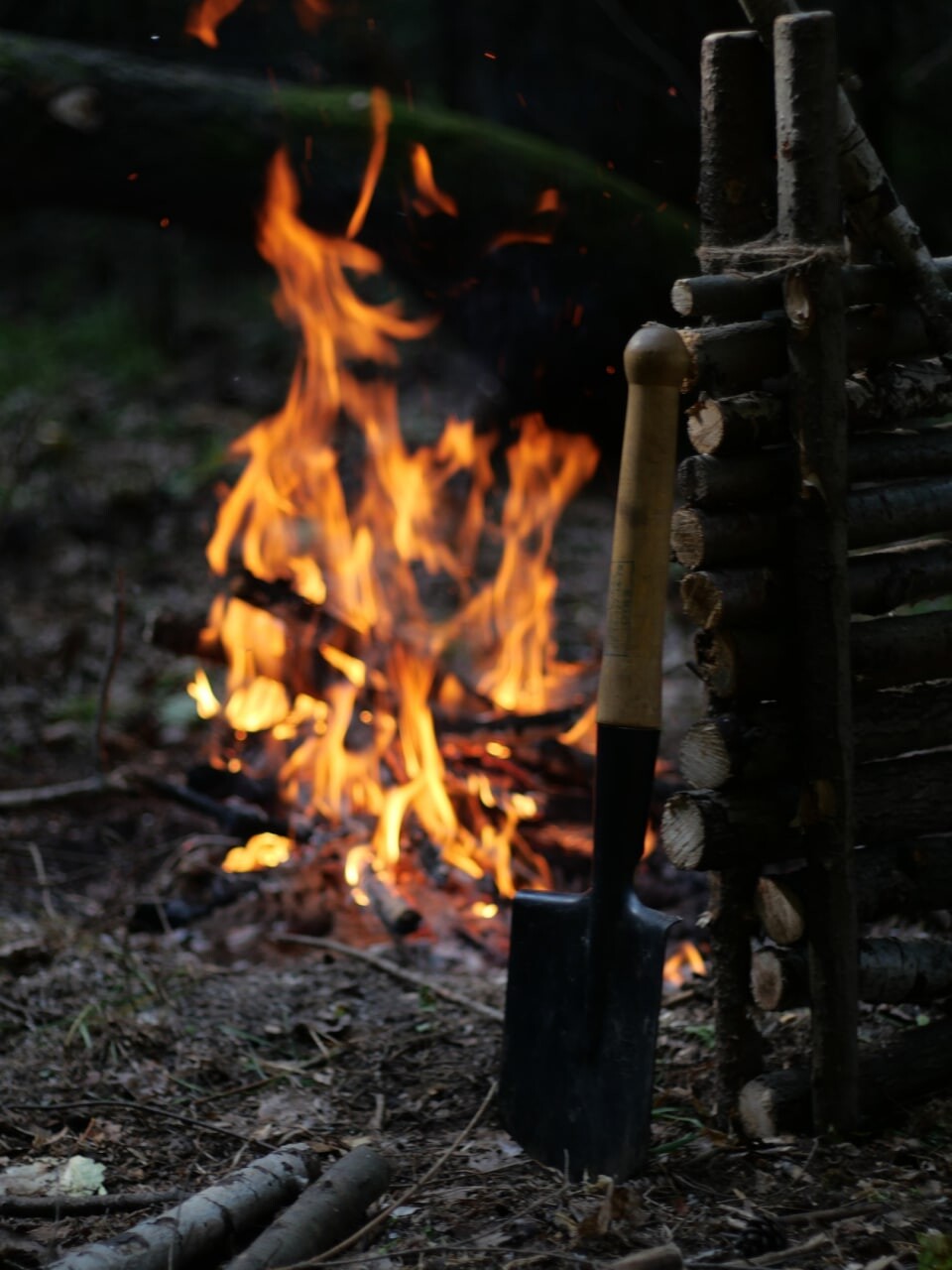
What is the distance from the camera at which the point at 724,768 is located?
3.12 m

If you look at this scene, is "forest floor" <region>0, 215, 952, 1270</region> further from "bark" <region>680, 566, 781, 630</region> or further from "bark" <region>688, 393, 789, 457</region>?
"bark" <region>688, 393, 789, 457</region>

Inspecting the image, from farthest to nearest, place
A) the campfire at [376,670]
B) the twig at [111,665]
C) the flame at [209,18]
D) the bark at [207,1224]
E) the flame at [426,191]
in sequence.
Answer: the flame at [426,191] < the flame at [209,18] < the twig at [111,665] < the campfire at [376,670] < the bark at [207,1224]

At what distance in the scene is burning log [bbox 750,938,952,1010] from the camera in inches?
126

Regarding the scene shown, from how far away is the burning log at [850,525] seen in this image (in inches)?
123

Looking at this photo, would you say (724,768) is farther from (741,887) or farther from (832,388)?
(832,388)

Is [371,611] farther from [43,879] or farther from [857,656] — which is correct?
[857,656]

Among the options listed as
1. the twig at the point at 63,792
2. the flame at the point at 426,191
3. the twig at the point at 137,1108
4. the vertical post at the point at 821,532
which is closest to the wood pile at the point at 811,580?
the vertical post at the point at 821,532

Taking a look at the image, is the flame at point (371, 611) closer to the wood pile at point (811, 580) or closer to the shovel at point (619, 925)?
the shovel at point (619, 925)

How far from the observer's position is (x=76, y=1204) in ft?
9.90

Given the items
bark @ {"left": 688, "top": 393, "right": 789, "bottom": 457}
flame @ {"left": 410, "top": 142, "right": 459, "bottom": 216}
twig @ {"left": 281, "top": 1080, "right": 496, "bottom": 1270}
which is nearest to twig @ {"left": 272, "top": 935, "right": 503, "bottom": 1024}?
twig @ {"left": 281, "top": 1080, "right": 496, "bottom": 1270}

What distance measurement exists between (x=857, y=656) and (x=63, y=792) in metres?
3.73

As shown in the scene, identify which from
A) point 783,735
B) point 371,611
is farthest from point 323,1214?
point 371,611

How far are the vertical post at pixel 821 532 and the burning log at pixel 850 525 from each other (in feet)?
0.34

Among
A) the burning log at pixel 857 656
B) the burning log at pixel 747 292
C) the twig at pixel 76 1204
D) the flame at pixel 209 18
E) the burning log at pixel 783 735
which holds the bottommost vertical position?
the twig at pixel 76 1204
